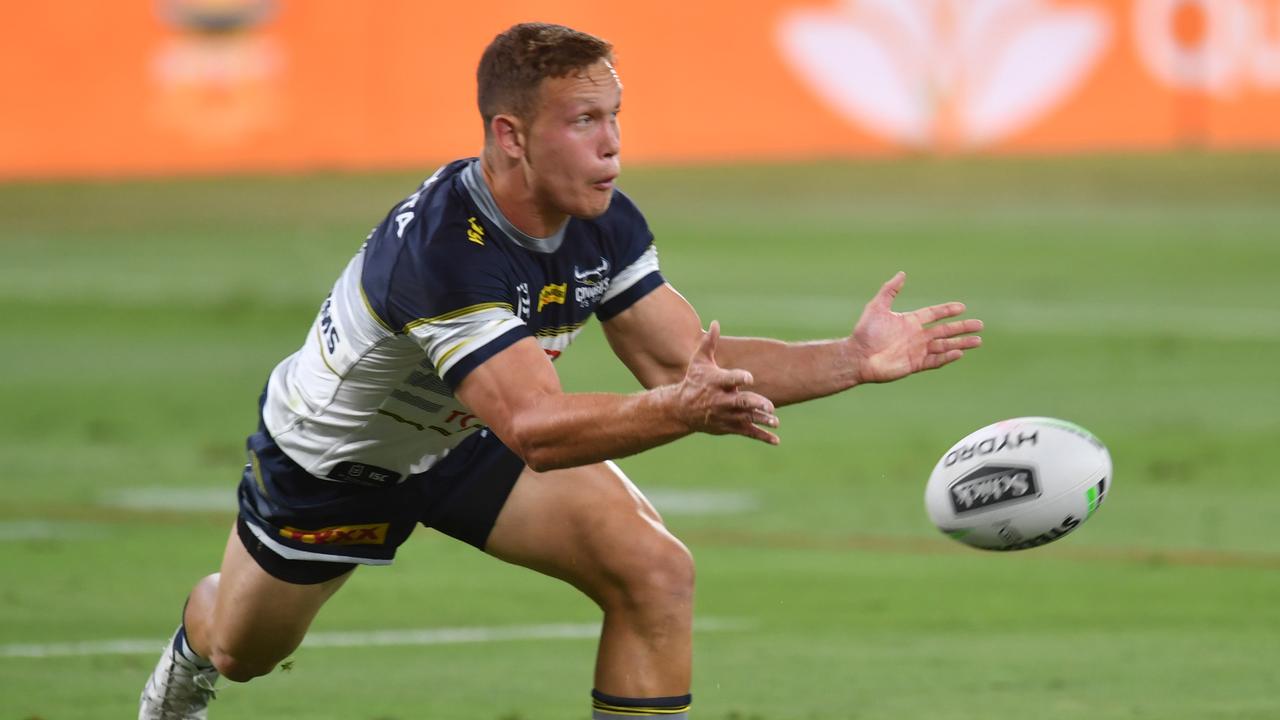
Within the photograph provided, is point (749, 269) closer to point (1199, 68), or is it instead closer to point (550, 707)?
point (1199, 68)

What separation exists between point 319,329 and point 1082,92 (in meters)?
21.1

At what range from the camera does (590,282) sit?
6.54 m

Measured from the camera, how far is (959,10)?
25859 millimetres

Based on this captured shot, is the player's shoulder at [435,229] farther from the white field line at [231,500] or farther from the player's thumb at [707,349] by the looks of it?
the white field line at [231,500]

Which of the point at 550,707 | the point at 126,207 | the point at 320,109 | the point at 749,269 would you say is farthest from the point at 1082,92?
the point at 550,707

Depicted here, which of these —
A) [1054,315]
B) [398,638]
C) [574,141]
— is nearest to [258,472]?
[574,141]

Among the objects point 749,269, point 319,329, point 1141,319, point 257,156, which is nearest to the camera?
point 319,329

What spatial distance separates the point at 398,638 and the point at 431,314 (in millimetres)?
3516

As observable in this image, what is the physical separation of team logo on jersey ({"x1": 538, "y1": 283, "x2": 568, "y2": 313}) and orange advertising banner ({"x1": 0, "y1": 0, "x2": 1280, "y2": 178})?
18.9 metres

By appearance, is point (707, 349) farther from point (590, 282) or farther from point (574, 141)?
point (590, 282)

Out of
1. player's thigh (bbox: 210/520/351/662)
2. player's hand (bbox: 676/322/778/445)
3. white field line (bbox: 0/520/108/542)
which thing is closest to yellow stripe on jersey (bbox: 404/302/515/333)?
player's hand (bbox: 676/322/778/445)

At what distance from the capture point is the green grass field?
27.8 feet

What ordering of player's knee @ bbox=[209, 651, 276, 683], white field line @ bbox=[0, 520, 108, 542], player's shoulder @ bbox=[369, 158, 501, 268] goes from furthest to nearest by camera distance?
white field line @ bbox=[0, 520, 108, 542], player's knee @ bbox=[209, 651, 276, 683], player's shoulder @ bbox=[369, 158, 501, 268]

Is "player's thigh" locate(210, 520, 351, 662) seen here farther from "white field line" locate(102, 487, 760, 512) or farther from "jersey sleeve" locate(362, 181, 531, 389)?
"white field line" locate(102, 487, 760, 512)
